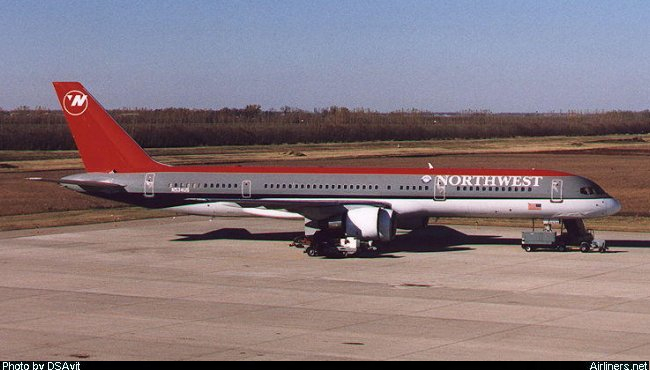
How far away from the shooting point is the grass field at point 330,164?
6488 cm

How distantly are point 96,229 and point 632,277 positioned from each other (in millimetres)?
30609

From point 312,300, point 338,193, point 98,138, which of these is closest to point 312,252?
point 338,193

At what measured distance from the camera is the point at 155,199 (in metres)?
53.2

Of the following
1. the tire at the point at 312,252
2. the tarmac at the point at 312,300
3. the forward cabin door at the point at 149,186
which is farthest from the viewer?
the forward cabin door at the point at 149,186

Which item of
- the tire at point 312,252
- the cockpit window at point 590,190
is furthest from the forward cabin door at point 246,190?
the cockpit window at point 590,190

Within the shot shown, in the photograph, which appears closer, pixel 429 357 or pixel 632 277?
→ pixel 429 357

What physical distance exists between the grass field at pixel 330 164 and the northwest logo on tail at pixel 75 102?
323 inches

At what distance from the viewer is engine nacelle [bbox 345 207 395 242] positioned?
48.5 m

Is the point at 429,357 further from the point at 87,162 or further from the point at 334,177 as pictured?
the point at 87,162

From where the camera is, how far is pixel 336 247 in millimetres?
48156

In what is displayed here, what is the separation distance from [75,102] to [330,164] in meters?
61.9

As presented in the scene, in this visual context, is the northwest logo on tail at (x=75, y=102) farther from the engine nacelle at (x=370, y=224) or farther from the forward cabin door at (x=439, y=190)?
the forward cabin door at (x=439, y=190)

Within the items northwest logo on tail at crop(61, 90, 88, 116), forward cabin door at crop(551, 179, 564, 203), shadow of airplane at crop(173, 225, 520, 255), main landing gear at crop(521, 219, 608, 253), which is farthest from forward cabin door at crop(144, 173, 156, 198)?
forward cabin door at crop(551, 179, 564, 203)

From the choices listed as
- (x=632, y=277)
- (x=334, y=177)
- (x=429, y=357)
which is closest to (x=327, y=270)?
(x=334, y=177)
